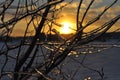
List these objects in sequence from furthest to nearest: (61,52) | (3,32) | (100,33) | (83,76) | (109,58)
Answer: (109,58) < (83,76) < (3,32) < (61,52) < (100,33)

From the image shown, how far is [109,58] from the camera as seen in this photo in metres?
27.1

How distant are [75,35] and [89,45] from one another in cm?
7

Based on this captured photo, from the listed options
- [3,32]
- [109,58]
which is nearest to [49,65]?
[3,32]

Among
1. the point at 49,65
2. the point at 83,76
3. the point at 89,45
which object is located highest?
the point at 89,45

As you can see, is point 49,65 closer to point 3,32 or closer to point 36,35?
point 36,35

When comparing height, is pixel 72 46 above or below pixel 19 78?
above

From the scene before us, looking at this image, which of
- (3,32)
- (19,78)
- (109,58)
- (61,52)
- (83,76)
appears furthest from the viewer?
(109,58)

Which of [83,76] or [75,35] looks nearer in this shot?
[75,35]

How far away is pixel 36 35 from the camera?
2.01 meters

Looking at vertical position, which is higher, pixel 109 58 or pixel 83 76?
pixel 83 76

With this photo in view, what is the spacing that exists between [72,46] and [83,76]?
1673 centimetres

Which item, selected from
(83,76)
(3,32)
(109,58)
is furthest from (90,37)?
(109,58)

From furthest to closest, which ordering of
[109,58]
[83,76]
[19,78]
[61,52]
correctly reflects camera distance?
[109,58] → [83,76] → [19,78] → [61,52]

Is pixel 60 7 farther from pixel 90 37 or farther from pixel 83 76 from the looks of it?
pixel 83 76
